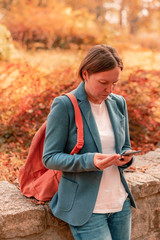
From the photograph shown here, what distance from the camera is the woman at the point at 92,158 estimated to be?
172 centimetres

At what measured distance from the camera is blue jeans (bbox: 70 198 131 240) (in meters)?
1.74

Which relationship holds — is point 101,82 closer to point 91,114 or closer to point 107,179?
point 91,114

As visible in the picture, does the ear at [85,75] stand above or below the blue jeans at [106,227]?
above

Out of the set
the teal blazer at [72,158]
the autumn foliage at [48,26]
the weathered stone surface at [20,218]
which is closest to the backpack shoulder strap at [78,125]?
the teal blazer at [72,158]

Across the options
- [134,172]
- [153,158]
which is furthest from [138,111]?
[134,172]

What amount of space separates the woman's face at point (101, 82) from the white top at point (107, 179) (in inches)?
4.5

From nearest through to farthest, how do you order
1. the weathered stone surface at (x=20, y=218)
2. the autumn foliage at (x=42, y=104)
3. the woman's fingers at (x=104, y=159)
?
1. the woman's fingers at (x=104, y=159)
2. the weathered stone surface at (x=20, y=218)
3. the autumn foliage at (x=42, y=104)

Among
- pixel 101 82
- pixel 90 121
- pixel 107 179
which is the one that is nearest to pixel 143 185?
pixel 107 179

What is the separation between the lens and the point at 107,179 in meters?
1.88

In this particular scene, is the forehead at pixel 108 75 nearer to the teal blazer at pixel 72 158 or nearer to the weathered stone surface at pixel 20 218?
the teal blazer at pixel 72 158

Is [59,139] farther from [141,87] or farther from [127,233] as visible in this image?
[141,87]

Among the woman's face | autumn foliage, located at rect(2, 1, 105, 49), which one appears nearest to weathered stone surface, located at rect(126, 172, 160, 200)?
the woman's face

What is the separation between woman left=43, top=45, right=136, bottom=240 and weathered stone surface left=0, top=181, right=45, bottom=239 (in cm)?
19

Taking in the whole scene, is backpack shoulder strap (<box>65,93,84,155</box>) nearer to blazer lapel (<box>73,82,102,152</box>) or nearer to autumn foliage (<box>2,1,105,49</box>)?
blazer lapel (<box>73,82,102,152</box>)
